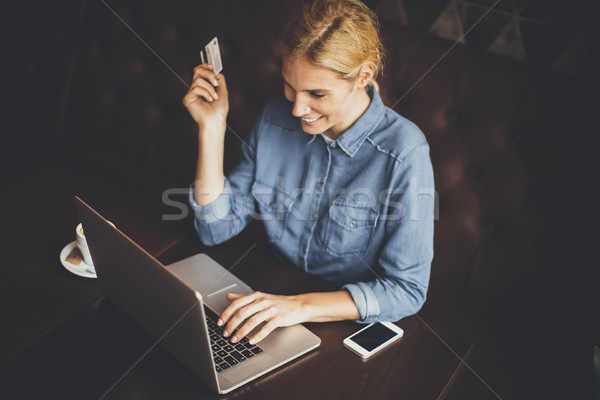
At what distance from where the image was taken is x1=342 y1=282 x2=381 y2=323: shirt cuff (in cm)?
91

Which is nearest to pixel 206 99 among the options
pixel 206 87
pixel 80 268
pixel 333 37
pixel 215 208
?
pixel 206 87

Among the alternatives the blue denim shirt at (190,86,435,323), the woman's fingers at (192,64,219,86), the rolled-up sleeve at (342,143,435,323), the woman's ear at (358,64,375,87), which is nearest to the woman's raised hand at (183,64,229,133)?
the woman's fingers at (192,64,219,86)

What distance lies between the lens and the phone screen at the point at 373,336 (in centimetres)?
85

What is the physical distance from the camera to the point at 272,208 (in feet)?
4.08

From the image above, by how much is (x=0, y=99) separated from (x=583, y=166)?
203cm

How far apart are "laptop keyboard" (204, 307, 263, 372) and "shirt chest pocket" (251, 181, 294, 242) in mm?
410

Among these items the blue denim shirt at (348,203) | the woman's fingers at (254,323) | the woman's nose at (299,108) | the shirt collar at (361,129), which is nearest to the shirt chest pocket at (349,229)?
the blue denim shirt at (348,203)

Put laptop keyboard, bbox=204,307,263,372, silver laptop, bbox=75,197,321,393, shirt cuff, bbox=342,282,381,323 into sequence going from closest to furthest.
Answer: silver laptop, bbox=75,197,321,393, laptop keyboard, bbox=204,307,263,372, shirt cuff, bbox=342,282,381,323

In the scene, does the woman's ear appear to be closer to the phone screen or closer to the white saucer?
the phone screen

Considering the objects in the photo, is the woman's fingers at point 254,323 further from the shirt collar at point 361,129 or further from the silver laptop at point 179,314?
the shirt collar at point 361,129

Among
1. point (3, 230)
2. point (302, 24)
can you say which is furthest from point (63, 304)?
point (302, 24)

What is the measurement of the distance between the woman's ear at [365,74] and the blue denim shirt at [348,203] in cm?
6

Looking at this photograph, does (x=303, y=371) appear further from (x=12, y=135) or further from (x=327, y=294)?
(x=12, y=135)

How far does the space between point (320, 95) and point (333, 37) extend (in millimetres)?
116
